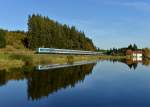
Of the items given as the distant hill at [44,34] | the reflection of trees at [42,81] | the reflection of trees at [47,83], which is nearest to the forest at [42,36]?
the distant hill at [44,34]

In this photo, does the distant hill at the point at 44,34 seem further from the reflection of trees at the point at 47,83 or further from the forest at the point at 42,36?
the reflection of trees at the point at 47,83

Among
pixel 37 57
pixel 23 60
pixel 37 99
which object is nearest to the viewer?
pixel 37 99

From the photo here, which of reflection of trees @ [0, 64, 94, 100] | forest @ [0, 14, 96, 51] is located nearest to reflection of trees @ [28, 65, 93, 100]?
reflection of trees @ [0, 64, 94, 100]

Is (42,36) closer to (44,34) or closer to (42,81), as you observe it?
(44,34)

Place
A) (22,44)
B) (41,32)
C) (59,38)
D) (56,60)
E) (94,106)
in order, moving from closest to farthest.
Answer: (94,106) → (56,60) → (41,32) → (59,38) → (22,44)

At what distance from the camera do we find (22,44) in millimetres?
139875

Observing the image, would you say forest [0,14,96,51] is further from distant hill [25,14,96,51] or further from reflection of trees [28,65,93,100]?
reflection of trees [28,65,93,100]

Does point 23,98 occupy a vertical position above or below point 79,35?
below

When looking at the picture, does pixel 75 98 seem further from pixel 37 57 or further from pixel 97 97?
pixel 37 57

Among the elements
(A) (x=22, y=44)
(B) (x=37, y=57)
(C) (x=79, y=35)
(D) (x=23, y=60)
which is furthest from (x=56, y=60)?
(C) (x=79, y=35)

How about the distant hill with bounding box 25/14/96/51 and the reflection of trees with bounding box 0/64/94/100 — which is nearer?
the reflection of trees with bounding box 0/64/94/100

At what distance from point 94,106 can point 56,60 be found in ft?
247

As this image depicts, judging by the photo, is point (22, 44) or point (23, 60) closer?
point (23, 60)

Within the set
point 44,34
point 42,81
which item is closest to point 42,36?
point 44,34
